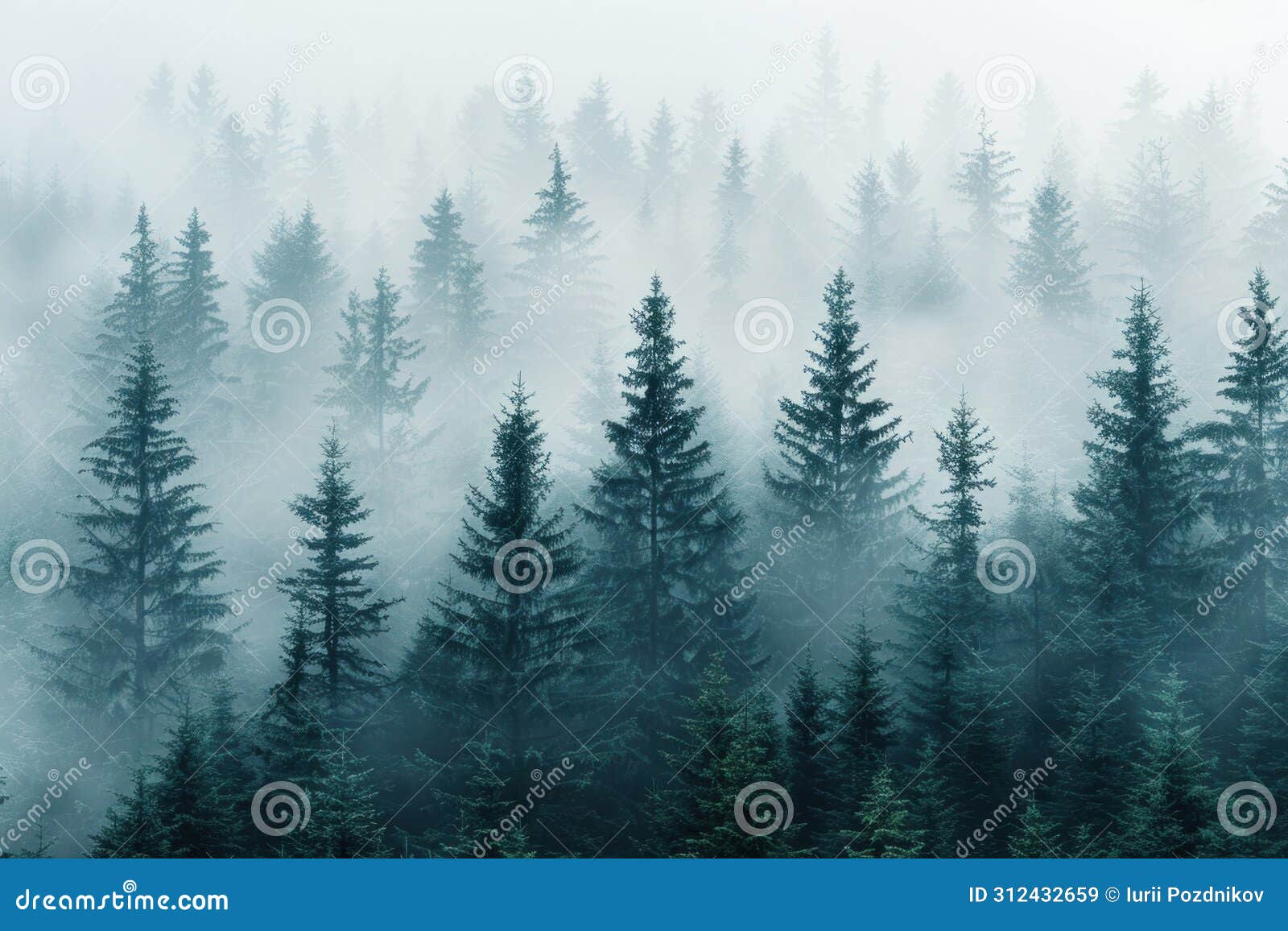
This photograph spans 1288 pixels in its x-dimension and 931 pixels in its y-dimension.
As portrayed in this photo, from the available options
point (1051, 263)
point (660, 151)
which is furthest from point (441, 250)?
point (660, 151)

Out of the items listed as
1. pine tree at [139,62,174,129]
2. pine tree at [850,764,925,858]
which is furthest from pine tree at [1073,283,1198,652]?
pine tree at [139,62,174,129]

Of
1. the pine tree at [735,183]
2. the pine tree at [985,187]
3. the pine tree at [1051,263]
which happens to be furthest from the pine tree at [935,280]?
the pine tree at [735,183]

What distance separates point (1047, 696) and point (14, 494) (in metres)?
43.3

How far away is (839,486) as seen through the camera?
28172 mm

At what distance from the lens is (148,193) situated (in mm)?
91750

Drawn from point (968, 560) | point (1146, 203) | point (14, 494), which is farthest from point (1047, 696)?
point (1146, 203)

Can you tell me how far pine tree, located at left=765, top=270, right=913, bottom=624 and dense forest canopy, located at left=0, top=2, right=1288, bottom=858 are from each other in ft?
0.43

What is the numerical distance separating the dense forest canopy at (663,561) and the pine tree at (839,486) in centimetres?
13

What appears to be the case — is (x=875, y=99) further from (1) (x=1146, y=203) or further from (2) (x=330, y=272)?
(2) (x=330, y=272)

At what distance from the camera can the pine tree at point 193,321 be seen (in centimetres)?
4175

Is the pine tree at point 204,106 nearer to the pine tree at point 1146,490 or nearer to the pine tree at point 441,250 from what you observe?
the pine tree at point 441,250

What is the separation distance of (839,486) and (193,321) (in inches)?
1226

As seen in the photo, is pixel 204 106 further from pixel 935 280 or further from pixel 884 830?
pixel 884 830

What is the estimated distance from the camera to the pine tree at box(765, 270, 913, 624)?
28.0m
